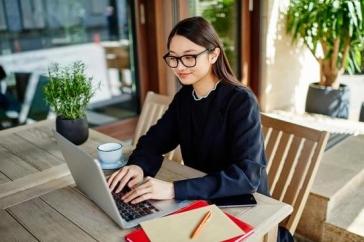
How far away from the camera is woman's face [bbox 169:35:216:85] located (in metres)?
1.26

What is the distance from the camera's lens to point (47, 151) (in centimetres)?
160

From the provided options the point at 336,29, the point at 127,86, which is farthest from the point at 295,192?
the point at 336,29

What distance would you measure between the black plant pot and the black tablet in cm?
70

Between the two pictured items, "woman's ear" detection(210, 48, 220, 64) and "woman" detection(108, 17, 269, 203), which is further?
"woman's ear" detection(210, 48, 220, 64)

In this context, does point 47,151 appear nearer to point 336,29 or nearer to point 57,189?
point 57,189

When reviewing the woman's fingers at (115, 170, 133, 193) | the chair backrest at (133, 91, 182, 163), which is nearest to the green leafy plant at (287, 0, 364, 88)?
the chair backrest at (133, 91, 182, 163)

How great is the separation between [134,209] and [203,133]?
403 mm

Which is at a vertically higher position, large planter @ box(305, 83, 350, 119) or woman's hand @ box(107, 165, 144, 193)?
woman's hand @ box(107, 165, 144, 193)

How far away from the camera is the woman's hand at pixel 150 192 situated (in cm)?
110

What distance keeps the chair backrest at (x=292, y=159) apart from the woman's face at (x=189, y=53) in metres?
0.41

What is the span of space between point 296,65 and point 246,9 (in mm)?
752

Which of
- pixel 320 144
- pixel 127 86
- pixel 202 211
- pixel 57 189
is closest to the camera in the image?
pixel 202 211

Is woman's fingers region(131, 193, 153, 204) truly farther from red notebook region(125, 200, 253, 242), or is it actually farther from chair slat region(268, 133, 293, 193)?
chair slat region(268, 133, 293, 193)

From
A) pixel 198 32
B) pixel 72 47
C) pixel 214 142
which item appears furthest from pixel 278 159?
pixel 72 47
